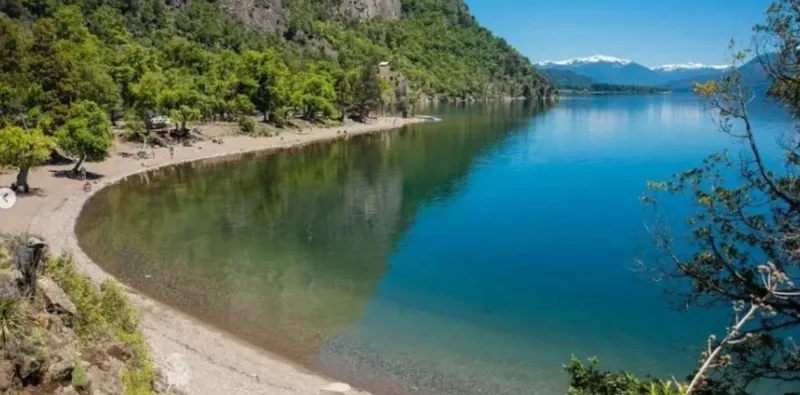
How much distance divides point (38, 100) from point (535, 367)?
52.7 m

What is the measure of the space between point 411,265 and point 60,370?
24903 mm

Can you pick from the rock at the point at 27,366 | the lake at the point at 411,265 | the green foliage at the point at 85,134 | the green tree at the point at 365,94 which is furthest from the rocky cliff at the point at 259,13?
the rock at the point at 27,366

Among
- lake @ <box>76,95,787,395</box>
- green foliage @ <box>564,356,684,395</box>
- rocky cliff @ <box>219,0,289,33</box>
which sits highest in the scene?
rocky cliff @ <box>219,0,289,33</box>

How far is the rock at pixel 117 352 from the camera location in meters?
16.0

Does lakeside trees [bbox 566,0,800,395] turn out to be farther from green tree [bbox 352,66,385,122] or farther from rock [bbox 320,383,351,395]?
green tree [bbox 352,66,385,122]

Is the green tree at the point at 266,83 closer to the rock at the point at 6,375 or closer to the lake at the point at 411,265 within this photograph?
the lake at the point at 411,265

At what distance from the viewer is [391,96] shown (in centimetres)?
15775

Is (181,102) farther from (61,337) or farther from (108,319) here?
(61,337)

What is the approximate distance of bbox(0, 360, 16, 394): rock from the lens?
11421 mm

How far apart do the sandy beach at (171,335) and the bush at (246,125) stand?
98.8 feet

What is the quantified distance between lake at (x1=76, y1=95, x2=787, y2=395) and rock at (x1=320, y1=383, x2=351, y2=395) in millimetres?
929

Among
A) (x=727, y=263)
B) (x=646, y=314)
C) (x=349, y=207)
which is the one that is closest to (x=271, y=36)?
(x=349, y=207)

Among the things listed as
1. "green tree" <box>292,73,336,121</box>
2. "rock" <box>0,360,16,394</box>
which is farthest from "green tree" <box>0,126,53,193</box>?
"green tree" <box>292,73,336,121</box>

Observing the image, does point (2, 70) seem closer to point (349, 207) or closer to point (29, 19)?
point (349, 207)
